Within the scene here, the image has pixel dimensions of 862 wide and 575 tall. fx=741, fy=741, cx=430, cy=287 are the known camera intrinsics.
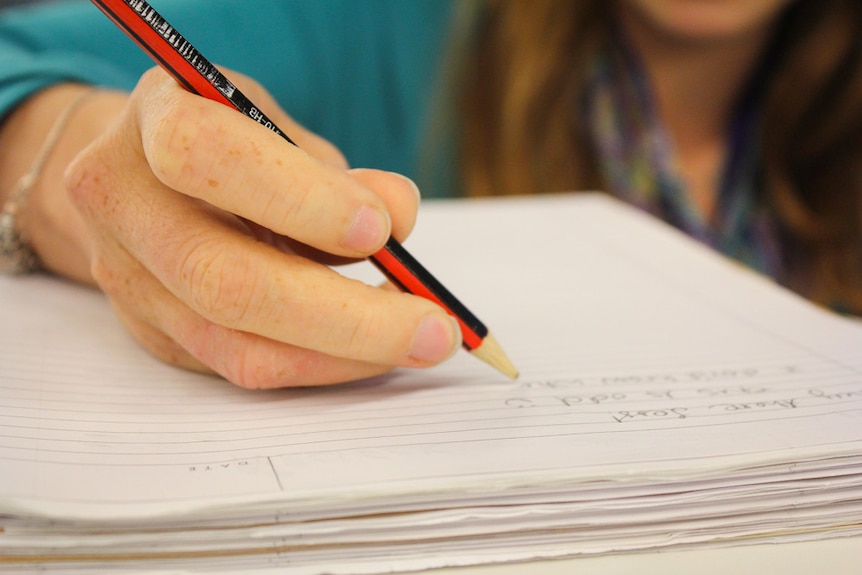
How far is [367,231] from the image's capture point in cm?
27

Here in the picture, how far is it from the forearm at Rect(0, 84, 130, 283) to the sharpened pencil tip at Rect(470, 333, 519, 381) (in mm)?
215

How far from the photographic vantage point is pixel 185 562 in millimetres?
224

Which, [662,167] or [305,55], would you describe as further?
[662,167]

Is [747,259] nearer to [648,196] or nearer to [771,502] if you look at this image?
[648,196]

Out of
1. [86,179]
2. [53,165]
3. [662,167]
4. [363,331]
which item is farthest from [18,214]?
[662,167]

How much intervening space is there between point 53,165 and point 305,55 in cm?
38

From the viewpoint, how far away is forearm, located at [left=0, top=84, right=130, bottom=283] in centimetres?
40

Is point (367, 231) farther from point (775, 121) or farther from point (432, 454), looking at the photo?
point (775, 121)

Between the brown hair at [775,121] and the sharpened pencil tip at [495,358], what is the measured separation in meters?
0.56

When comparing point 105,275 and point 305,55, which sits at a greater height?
point 305,55

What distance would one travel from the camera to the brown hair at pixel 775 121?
82 centimetres

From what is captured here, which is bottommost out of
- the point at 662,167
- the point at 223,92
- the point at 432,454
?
the point at 432,454

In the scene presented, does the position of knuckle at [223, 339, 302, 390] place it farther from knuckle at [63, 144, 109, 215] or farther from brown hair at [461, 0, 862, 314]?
brown hair at [461, 0, 862, 314]

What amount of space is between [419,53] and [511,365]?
689 millimetres
